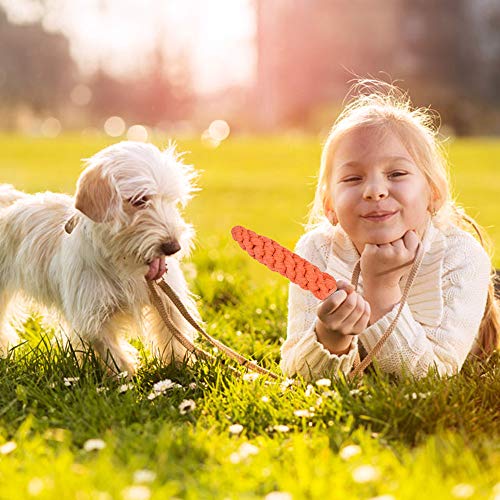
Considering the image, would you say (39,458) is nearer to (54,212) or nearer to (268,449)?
(268,449)

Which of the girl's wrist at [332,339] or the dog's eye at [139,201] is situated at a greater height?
the dog's eye at [139,201]

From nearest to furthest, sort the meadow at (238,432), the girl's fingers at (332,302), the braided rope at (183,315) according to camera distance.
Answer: the meadow at (238,432)
the girl's fingers at (332,302)
the braided rope at (183,315)

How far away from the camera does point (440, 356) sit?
3.71 metres

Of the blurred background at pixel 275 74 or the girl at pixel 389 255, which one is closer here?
the girl at pixel 389 255

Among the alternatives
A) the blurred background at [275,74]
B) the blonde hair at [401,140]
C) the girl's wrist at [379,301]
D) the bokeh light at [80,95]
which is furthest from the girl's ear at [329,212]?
the bokeh light at [80,95]

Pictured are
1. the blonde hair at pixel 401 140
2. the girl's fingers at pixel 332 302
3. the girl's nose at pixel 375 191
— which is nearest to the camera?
the girl's fingers at pixel 332 302

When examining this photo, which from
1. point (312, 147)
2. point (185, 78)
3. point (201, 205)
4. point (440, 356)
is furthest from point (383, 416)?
point (185, 78)

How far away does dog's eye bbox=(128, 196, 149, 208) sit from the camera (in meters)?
3.60

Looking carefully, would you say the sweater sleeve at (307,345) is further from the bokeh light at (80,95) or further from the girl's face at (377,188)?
the bokeh light at (80,95)

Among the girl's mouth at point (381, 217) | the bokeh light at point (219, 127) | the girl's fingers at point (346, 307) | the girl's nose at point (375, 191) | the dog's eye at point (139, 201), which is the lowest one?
the bokeh light at point (219, 127)

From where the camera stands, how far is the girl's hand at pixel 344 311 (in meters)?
3.25

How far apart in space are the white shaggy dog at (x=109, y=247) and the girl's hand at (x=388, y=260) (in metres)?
0.83

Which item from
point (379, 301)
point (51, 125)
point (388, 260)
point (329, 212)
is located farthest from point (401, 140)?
point (51, 125)

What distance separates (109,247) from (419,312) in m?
1.49
